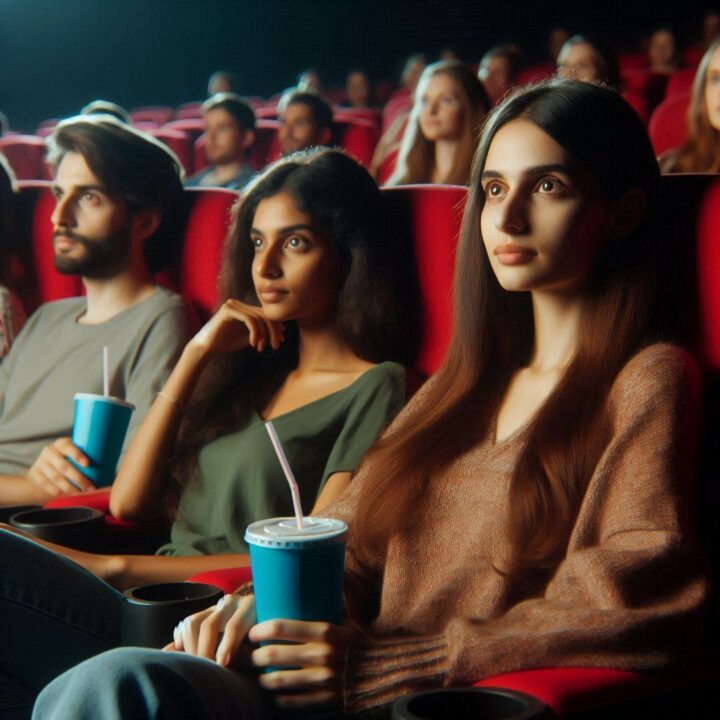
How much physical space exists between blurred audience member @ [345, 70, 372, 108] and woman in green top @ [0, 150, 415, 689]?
3.88 meters

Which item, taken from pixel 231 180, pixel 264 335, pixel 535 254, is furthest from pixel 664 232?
pixel 231 180

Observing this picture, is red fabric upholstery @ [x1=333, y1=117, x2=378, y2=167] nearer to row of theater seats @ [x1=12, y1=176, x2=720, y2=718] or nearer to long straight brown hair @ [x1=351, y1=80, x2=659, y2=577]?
row of theater seats @ [x1=12, y1=176, x2=720, y2=718]

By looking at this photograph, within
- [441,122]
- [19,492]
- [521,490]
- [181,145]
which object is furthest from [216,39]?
[521,490]

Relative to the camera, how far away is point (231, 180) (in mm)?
2922

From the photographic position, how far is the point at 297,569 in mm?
637

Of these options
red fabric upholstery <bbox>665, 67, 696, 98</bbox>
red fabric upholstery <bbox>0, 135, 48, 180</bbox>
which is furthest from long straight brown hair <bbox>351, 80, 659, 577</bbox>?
red fabric upholstery <bbox>0, 135, 48, 180</bbox>

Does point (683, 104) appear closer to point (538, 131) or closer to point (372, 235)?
point (372, 235)

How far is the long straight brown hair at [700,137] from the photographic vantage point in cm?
184

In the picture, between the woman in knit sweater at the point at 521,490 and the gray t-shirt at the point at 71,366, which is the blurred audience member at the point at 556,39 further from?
the woman in knit sweater at the point at 521,490

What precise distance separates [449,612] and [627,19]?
406 cm

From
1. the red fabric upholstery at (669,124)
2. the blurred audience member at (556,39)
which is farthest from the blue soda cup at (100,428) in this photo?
the blurred audience member at (556,39)

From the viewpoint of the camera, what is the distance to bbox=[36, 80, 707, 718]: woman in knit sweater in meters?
0.63

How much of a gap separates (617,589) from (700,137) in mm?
1421

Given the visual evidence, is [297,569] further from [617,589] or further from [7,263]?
[7,263]
